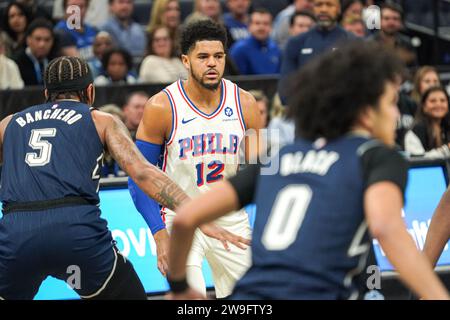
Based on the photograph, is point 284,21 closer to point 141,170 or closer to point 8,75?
point 8,75

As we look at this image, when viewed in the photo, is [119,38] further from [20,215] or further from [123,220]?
[20,215]

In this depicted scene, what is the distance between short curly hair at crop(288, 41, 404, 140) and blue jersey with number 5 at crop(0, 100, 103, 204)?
84.3 inches

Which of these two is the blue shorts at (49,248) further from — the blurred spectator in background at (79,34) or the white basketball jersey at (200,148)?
the blurred spectator in background at (79,34)

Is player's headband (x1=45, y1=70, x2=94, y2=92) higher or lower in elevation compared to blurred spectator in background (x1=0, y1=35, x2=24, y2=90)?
higher

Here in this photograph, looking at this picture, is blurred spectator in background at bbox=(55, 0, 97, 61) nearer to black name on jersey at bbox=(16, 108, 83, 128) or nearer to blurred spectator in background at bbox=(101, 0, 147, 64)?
blurred spectator in background at bbox=(101, 0, 147, 64)

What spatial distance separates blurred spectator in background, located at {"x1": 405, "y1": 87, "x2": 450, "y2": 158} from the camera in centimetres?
1085

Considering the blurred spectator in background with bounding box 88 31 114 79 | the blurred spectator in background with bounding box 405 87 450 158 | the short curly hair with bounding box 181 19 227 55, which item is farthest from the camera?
the blurred spectator in background with bounding box 88 31 114 79

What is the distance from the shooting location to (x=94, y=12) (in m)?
14.0

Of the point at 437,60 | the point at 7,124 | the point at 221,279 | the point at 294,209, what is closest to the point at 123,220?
the point at 221,279

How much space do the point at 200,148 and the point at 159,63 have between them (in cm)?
582

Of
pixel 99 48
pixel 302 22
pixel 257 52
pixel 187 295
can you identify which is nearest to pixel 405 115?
pixel 302 22

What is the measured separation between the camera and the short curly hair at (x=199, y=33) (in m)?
7.05

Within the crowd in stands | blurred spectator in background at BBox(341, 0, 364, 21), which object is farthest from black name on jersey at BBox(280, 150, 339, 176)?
blurred spectator in background at BBox(341, 0, 364, 21)

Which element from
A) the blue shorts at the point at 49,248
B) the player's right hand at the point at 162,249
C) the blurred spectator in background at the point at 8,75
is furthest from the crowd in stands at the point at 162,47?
the blue shorts at the point at 49,248
